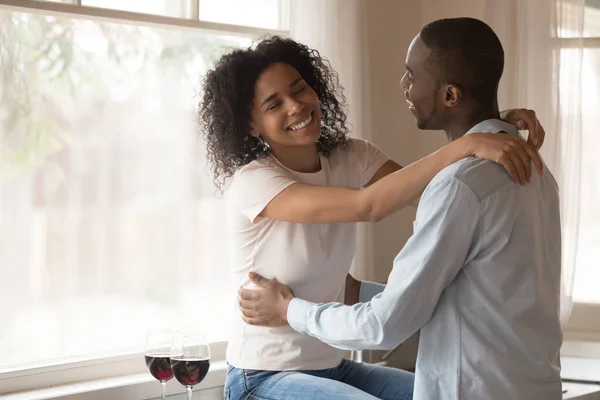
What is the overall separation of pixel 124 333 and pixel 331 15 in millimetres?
1415

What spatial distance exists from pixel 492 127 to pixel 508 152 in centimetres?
12

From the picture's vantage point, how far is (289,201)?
2.23 m

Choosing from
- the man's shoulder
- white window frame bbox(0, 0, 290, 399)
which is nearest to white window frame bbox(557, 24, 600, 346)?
white window frame bbox(0, 0, 290, 399)

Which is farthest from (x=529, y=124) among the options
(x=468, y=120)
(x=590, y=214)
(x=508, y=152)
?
(x=590, y=214)

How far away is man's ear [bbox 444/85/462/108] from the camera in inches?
74.1

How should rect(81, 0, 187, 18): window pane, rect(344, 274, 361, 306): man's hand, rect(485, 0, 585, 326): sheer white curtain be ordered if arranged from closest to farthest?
rect(344, 274, 361, 306): man's hand < rect(81, 0, 187, 18): window pane < rect(485, 0, 585, 326): sheer white curtain

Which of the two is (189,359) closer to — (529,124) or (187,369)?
(187,369)

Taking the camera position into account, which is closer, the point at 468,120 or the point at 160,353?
the point at 468,120

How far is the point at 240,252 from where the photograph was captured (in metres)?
2.39

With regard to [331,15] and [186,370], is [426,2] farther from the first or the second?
[186,370]

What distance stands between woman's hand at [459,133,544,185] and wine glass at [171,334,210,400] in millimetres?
897

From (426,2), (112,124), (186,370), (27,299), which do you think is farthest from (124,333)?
(426,2)

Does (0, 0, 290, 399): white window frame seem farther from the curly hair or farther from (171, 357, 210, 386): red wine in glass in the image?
(171, 357, 210, 386): red wine in glass

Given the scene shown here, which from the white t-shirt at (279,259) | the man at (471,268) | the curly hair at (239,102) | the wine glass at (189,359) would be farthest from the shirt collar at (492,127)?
the wine glass at (189,359)
